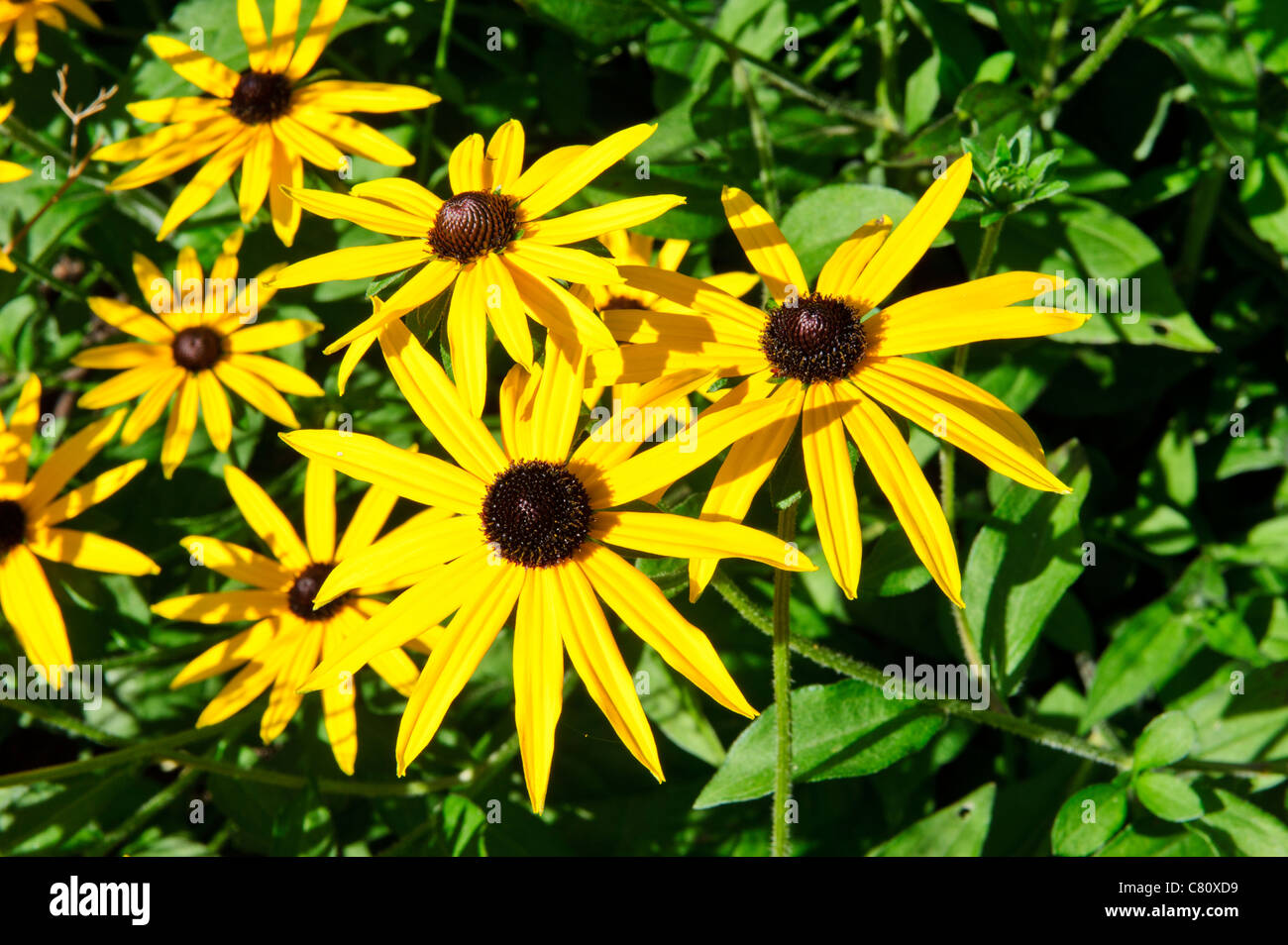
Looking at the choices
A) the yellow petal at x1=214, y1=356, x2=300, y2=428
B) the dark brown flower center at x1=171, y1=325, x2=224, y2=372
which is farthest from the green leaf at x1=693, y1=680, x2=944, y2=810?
the dark brown flower center at x1=171, y1=325, x2=224, y2=372

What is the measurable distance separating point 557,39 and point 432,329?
1.59 m

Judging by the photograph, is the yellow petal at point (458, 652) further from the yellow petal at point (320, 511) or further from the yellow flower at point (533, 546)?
the yellow petal at point (320, 511)

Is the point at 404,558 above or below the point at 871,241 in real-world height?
below

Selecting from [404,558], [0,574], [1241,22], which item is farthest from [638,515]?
[1241,22]

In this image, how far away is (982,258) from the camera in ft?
5.99

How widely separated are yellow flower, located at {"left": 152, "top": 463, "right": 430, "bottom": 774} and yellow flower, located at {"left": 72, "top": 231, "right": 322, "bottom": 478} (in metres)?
0.25

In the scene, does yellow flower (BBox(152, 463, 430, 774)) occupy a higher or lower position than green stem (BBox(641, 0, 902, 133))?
lower

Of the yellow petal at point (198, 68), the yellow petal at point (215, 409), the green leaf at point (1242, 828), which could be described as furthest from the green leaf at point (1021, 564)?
the yellow petal at point (198, 68)

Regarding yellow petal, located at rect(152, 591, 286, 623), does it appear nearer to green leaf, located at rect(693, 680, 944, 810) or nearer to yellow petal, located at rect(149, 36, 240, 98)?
green leaf, located at rect(693, 680, 944, 810)

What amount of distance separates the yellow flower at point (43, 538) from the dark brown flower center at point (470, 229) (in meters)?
0.98

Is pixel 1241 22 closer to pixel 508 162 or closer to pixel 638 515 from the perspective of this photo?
pixel 508 162

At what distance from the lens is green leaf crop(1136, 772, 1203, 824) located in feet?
6.50

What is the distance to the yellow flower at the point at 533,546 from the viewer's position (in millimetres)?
1639
